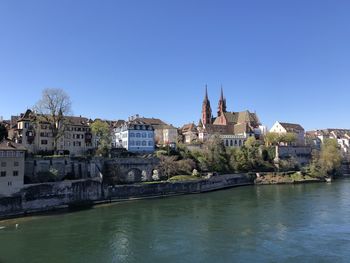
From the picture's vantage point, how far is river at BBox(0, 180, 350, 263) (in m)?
27.2

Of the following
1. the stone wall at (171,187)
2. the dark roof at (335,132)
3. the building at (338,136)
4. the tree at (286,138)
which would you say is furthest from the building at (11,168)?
the dark roof at (335,132)

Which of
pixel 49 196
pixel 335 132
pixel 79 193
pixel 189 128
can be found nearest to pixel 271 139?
pixel 189 128

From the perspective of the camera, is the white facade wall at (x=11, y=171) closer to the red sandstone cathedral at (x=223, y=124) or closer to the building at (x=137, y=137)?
the building at (x=137, y=137)

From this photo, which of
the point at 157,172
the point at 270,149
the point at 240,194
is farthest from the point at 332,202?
the point at 270,149

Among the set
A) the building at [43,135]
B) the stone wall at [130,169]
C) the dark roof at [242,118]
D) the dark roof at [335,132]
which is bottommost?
the stone wall at [130,169]

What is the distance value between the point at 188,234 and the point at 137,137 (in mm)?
47095

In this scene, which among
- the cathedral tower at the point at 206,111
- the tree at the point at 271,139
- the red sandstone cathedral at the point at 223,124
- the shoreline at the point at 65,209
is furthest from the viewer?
the cathedral tower at the point at 206,111

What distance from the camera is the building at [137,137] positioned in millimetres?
78188

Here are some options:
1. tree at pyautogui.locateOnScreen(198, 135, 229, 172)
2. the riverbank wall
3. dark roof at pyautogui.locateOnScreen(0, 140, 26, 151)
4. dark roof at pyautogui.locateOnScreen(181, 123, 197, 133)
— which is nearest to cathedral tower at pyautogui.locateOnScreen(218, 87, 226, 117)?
dark roof at pyautogui.locateOnScreen(181, 123, 197, 133)

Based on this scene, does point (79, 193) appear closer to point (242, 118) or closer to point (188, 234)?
point (188, 234)

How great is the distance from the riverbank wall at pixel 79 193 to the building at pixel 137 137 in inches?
681

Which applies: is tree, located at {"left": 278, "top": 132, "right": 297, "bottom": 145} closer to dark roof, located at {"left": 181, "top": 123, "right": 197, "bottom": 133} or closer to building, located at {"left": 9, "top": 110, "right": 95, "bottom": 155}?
dark roof, located at {"left": 181, "top": 123, "right": 197, "bottom": 133}

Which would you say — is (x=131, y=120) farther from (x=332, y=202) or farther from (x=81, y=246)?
(x=81, y=246)

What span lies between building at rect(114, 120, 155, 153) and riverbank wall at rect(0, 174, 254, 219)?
56.8ft
